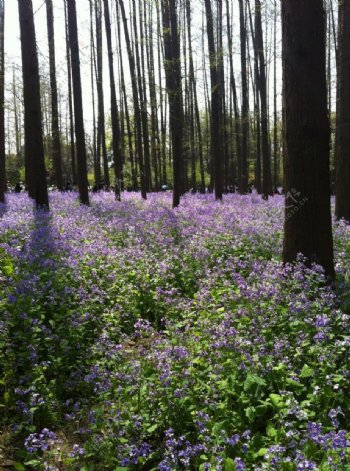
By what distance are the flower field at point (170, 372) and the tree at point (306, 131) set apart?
1.93 ft

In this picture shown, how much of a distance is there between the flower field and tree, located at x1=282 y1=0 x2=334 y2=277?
588 millimetres

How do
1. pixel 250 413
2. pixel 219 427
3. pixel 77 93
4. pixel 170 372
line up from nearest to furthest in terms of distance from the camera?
pixel 219 427 < pixel 250 413 < pixel 170 372 < pixel 77 93

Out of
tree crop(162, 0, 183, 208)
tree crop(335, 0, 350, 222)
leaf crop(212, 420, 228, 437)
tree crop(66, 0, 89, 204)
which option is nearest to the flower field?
leaf crop(212, 420, 228, 437)

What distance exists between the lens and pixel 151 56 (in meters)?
29.4

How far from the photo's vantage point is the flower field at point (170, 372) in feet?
11.0

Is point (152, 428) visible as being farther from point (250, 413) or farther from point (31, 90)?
point (31, 90)

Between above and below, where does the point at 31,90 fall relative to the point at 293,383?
above

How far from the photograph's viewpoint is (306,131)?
5.71m

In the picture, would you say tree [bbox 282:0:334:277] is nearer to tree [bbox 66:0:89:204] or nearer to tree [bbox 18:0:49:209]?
tree [bbox 18:0:49:209]

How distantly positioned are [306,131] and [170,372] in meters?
3.50

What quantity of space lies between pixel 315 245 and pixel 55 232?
5.34 metres

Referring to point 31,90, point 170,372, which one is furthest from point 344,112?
point 170,372

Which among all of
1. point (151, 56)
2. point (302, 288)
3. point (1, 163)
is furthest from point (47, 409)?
point (151, 56)

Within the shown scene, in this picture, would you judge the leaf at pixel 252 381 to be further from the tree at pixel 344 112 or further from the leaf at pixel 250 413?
the tree at pixel 344 112
